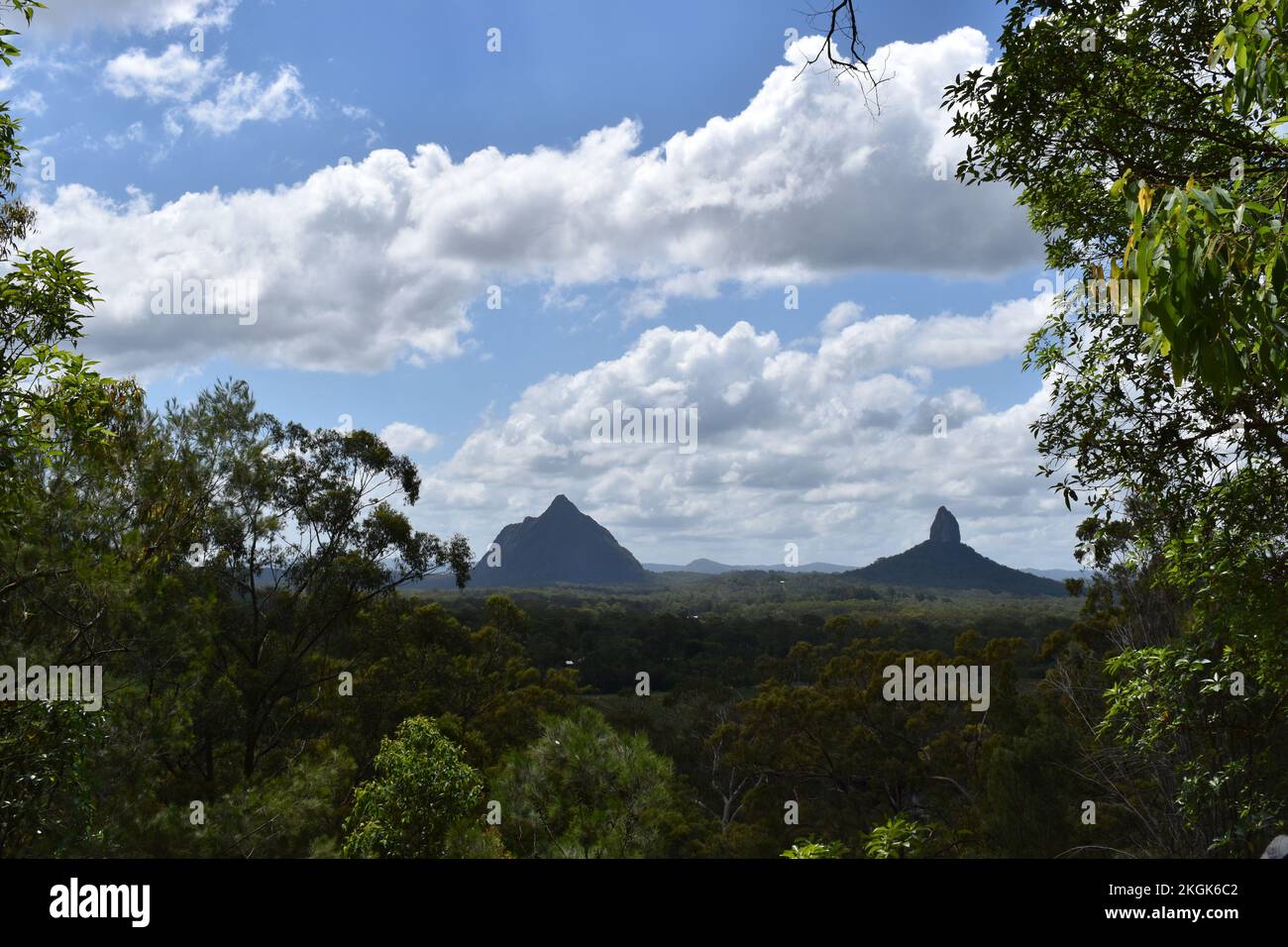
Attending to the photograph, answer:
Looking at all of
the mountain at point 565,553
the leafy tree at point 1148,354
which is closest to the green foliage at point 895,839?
the leafy tree at point 1148,354

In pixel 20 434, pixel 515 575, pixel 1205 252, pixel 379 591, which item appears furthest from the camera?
pixel 515 575

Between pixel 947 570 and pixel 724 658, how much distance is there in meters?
69.6

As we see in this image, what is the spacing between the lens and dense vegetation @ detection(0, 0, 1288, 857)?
511cm

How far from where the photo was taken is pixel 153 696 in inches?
506

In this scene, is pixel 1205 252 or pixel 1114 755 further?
pixel 1114 755

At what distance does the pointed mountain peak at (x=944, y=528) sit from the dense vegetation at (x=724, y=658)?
7297 centimetres

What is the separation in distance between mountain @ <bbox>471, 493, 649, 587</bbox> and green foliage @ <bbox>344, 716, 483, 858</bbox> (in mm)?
114620

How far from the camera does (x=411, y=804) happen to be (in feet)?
40.6

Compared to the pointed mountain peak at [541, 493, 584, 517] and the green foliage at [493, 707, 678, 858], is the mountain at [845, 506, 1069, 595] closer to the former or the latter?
the pointed mountain peak at [541, 493, 584, 517]

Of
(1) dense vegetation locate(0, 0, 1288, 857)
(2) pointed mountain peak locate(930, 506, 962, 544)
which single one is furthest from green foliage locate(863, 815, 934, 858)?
(2) pointed mountain peak locate(930, 506, 962, 544)

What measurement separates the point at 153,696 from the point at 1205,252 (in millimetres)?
14453

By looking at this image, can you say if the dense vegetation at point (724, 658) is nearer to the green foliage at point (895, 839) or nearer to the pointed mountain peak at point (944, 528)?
the green foliage at point (895, 839)
